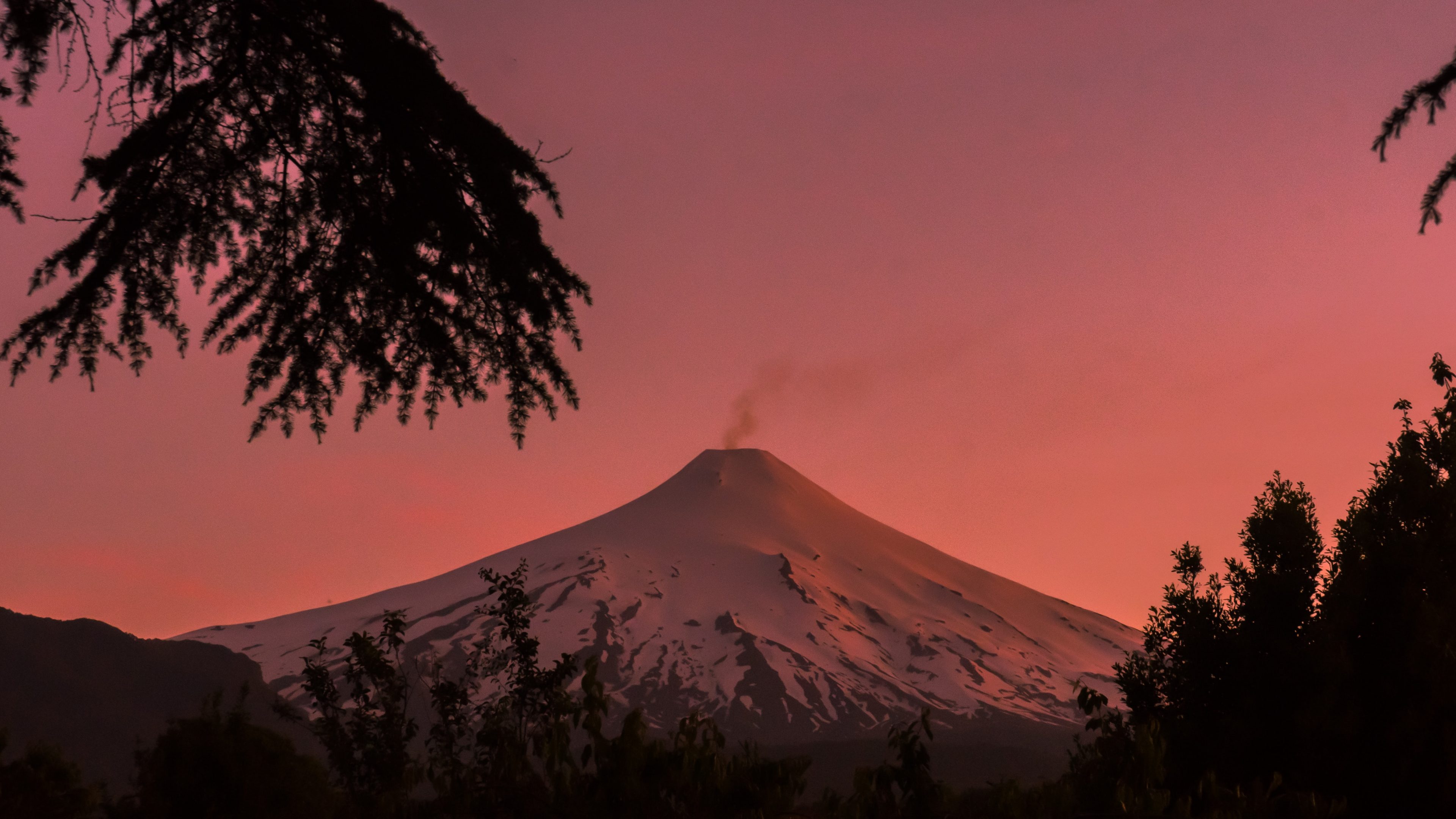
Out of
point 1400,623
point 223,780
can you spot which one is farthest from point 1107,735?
point 1400,623

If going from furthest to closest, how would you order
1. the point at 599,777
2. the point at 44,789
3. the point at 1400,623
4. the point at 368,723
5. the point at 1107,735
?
the point at 1400,623
the point at 368,723
the point at 1107,735
the point at 44,789
the point at 599,777

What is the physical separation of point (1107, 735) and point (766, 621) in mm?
148564

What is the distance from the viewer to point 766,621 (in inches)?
6088

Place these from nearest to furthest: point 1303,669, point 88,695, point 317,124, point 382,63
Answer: point 382,63 → point 317,124 → point 1303,669 → point 88,695

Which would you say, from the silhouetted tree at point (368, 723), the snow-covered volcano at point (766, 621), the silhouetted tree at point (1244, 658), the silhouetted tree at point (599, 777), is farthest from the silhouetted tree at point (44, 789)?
the snow-covered volcano at point (766, 621)

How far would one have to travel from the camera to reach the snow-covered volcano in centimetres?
14062

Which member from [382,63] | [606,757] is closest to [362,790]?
[606,757]

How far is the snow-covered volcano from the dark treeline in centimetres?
11023

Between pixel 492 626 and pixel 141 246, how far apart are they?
129 m

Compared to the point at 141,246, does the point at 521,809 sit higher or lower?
lower

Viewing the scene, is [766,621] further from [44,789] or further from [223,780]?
[223,780]

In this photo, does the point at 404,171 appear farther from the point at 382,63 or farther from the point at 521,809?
the point at 521,809

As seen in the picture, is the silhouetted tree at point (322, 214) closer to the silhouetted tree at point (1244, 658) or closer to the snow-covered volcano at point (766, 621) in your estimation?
the silhouetted tree at point (1244, 658)

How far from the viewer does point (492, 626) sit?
5123 inches
